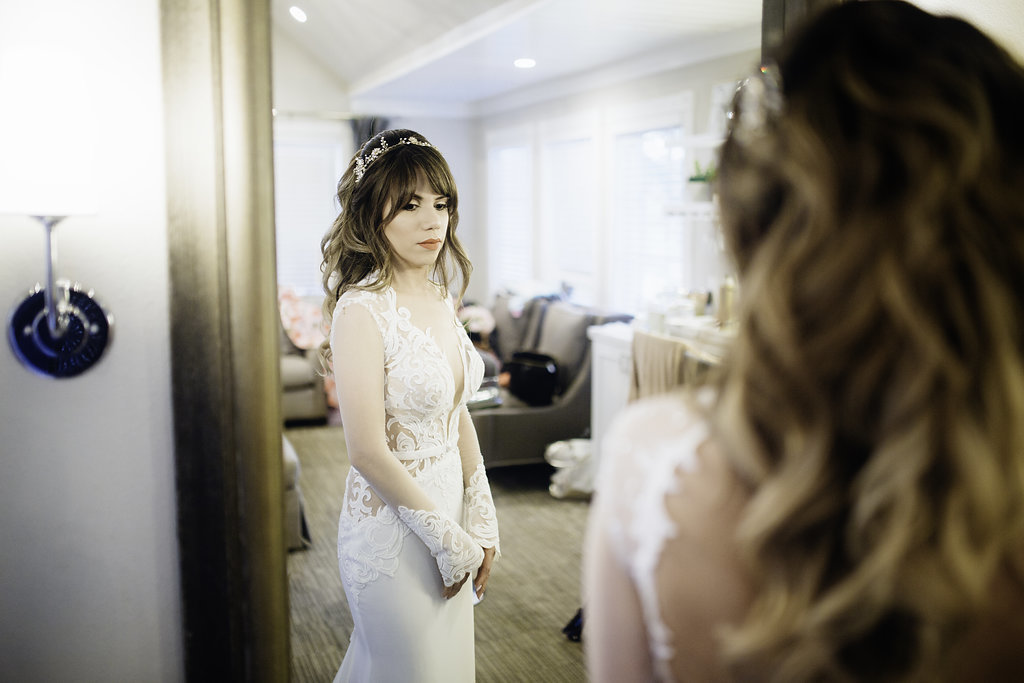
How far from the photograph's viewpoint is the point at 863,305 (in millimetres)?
503

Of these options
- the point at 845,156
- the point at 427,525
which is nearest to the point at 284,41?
the point at 427,525

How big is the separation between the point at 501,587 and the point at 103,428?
1.30 m

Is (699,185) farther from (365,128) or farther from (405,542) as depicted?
(405,542)

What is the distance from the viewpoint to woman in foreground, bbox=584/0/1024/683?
1.66 ft

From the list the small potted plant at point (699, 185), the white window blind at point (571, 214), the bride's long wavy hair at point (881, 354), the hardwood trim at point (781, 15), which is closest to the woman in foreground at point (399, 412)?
the hardwood trim at point (781, 15)

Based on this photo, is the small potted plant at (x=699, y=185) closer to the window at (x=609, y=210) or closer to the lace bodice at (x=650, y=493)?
the window at (x=609, y=210)

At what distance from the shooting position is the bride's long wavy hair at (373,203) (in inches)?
53.9

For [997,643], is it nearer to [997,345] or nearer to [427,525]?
[997,345]

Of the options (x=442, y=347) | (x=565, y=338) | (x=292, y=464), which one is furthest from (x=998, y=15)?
(x=565, y=338)

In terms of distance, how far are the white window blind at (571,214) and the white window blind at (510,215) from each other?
153mm

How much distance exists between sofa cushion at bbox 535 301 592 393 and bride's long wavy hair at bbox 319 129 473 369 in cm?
→ 181

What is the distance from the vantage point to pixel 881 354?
1.68ft

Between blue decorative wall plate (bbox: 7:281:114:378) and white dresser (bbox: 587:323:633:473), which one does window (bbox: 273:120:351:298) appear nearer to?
blue decorative wall plate (bbox: 7:281:114:378)

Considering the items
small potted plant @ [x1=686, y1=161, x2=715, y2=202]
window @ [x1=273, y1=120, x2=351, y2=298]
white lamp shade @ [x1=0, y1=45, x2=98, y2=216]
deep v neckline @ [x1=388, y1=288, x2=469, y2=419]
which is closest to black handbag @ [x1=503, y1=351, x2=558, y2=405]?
small potted plant @ [x1=686, y1=161, x2=715, y2=202]
